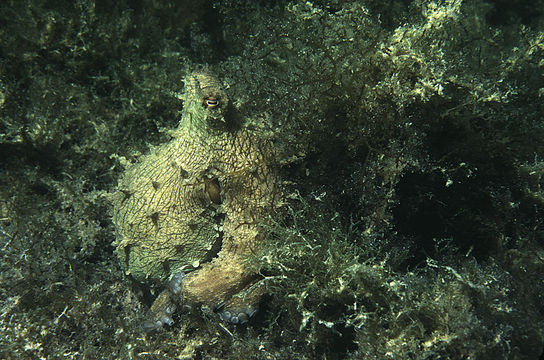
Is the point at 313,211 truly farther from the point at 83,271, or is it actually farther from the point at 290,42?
the point at 83,271

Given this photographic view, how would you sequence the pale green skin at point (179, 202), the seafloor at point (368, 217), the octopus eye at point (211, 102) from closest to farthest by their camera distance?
the seafloor at point (368, 217) → the octopus eye at point (211, 102) → the pale green skin at point (179, 202)

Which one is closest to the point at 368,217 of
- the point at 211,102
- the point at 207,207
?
the point at 207,207

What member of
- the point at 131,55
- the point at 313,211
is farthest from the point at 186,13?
the point at 313,211

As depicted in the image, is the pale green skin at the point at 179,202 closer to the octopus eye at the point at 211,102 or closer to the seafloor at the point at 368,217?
the octopus eye at the point at 211,102

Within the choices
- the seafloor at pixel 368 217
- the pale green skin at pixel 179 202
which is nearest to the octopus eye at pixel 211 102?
the pale green skin at pixel 179 202

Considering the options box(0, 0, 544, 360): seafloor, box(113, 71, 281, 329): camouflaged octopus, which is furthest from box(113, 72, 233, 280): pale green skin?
box(0, 0, 544, 360): seafloor

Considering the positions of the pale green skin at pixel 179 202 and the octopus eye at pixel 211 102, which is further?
the pale green skin at pixel 179 202

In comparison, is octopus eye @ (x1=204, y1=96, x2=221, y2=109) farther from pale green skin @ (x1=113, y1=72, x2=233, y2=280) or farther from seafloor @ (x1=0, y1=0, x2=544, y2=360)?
seafloor @ (x1=0, y1=0, x2=544, y2=360)
